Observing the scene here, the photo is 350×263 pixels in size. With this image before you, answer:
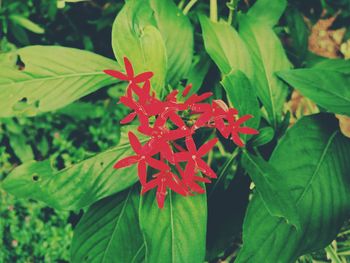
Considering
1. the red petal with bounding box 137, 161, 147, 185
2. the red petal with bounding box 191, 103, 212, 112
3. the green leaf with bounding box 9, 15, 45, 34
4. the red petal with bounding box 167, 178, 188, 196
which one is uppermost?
the green leaf with bounding box 9, 15, 45, 34

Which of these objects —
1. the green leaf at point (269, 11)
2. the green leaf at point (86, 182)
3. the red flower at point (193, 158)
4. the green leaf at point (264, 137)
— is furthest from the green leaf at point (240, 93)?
the green leaf at point (269, 11)

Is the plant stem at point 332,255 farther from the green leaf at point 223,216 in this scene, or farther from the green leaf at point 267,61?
the green leaf at point 267,61

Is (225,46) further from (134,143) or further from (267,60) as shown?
(134,143)

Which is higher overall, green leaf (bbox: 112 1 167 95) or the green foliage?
green leaf (bbox: 112 1 167 95)

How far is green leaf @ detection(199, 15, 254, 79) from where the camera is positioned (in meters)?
0.94

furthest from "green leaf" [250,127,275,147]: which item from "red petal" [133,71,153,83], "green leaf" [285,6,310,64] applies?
"green leaf" [285,6,310,64]

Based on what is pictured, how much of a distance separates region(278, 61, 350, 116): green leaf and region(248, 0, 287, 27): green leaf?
1.07ft

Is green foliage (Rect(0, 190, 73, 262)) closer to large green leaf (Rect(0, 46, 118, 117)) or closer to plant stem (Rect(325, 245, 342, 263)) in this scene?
large green leaf (Rect(0, 46, 118, 117))

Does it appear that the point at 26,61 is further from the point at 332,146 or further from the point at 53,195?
the point at 332,146

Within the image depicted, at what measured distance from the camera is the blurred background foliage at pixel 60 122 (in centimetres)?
145

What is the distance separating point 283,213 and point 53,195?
0.53 m

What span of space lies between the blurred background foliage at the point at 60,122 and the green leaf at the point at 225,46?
304 mm

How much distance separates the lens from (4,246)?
151cm

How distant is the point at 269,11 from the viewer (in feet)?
3.90
